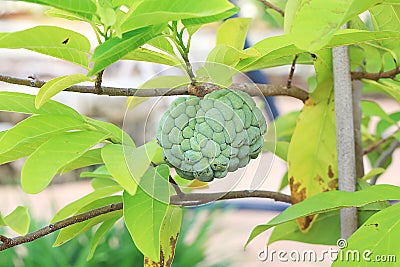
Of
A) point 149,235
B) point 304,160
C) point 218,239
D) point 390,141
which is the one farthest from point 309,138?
point 218,239

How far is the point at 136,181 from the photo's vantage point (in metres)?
0.39

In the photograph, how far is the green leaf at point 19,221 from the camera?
501 millimetres

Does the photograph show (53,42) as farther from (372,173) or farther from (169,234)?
(372,173)

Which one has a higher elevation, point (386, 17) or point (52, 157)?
point (386, 17)

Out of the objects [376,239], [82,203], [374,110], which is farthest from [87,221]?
[374,110]

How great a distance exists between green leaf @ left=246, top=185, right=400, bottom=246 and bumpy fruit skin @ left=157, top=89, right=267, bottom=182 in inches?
3.0

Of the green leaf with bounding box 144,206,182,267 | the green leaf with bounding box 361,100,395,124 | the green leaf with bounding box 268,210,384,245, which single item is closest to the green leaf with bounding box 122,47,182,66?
the green leaf with bounding box 144,206,182,267

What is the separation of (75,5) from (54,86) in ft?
0.20

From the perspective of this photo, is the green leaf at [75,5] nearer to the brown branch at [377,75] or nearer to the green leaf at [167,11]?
the green leaf at [167,11]

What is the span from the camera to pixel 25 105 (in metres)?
0.45

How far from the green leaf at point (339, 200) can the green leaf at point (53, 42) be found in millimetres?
186

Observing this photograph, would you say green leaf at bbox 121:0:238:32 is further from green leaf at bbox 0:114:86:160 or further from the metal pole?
the metal pole

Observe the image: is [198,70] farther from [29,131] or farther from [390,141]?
[390,141]

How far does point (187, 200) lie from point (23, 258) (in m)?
1.25
